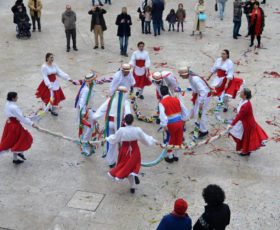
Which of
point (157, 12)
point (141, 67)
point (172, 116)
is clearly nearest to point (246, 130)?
point (172, 116)

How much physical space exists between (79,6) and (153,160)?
1371 cm

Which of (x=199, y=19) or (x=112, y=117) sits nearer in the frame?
(x=112, y=117)

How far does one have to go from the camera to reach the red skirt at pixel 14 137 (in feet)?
28.1

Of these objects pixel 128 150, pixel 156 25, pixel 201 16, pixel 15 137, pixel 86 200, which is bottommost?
pixel 86 200

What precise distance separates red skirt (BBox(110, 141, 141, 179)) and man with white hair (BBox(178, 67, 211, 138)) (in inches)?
88.2

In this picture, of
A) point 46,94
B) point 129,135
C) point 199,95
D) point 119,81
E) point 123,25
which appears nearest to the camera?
point 129,135

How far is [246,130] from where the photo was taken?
28.9 ft

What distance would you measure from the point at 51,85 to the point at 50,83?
88 millimetres

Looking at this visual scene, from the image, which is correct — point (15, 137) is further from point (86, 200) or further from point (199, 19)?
point (199, 19)

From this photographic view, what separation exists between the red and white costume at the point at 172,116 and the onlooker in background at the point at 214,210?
3.30 meters

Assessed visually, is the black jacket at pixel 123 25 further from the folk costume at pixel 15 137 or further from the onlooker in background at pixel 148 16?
the folk costume at pixel 15 137

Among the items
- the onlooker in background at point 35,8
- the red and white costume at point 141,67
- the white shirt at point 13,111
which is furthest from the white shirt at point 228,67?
the onlooker in background at point 35,8

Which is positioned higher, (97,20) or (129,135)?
(97,20)

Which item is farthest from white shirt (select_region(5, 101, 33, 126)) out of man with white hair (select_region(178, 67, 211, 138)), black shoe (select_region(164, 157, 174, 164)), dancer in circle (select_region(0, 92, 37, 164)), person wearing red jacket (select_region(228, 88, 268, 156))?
person wearing red jacket (select_region(228, 88, 268, 156))
